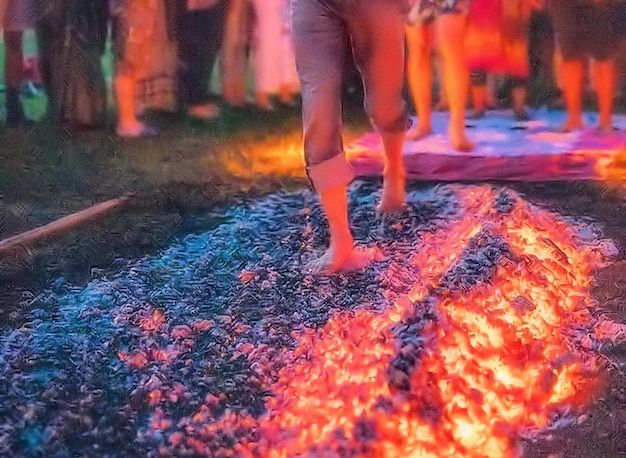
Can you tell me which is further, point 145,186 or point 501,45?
point 145,186

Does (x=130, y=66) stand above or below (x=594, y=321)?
above

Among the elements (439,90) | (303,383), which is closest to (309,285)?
(303,383)

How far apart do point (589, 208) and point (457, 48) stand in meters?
0.30

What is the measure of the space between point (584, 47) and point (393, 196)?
0.35 metres

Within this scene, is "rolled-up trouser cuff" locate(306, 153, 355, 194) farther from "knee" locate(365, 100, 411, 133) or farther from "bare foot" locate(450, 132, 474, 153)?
"bare foot" locate(450, 132, 474, 153)

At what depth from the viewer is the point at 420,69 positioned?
114 centimetres

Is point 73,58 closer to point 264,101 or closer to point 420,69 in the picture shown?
point 264,101

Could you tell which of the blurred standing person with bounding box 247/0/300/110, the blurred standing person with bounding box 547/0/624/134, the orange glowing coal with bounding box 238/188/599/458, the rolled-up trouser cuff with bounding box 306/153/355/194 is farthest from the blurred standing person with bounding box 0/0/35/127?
the blurred standing person with bounding box 547/0/624/134

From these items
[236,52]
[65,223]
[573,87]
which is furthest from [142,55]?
[573,87]

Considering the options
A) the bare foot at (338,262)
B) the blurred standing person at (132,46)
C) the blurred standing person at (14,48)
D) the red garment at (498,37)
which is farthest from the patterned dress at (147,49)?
the red garment at (498,37)

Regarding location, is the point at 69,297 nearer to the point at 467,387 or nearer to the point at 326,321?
the point at 326,321

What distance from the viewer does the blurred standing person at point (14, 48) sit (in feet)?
3.94

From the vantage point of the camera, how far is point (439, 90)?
1.17 m

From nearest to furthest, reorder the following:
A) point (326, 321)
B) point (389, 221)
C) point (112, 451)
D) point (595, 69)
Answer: point (112, 451)
point (326, 321)
point (595, 69)
point (389, 221)
